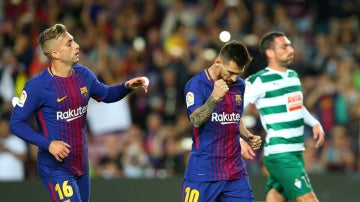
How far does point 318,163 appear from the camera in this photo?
12258mm

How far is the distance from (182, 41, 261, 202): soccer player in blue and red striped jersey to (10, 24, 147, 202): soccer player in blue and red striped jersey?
2.31ft

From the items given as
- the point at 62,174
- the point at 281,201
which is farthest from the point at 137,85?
the point at 281,201

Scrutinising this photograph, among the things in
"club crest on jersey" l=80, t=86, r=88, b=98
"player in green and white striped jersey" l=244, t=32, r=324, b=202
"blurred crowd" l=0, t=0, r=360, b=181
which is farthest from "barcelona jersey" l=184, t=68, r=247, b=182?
"blurred crowd" l=0, t=0, r=360, b=181

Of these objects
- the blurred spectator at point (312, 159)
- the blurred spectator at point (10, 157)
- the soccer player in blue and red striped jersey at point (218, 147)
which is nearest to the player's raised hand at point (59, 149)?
the soccer player in blue and red striped jersey at point (218, 147)

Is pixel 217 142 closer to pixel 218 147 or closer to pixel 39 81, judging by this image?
pixel 218 147

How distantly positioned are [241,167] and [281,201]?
166cm

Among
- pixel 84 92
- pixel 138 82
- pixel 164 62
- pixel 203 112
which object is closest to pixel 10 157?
pixel 164 62

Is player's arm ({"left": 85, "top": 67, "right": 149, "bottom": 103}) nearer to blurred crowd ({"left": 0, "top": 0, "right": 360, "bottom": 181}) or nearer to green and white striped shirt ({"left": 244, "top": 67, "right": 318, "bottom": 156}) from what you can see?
green and white striped shirt ({"left": 244, "top": 67, "right": 318, "bottom": 156})

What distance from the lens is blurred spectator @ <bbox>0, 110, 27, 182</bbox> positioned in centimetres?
1158

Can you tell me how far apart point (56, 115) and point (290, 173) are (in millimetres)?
2605

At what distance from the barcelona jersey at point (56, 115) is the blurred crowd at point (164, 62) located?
13.8ft

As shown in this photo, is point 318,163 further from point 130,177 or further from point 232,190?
point 232,190

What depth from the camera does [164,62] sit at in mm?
13336

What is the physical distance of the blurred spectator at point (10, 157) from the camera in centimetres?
1158
